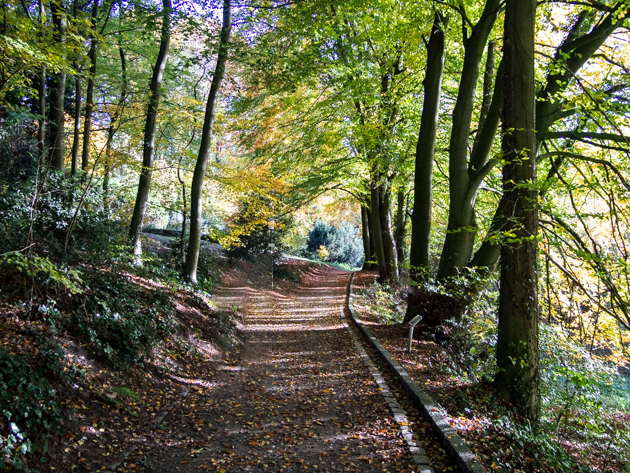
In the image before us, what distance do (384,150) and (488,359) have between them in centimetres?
707

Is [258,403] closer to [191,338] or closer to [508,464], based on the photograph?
[191,338]

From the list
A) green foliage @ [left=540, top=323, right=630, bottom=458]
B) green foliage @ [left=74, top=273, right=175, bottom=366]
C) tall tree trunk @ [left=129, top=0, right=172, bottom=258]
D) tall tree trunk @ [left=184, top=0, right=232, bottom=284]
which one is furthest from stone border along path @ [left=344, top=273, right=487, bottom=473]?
tall tree trunk @ [left=129, top=0, right=172, bottom=258]

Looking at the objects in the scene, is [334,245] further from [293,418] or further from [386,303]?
[293,418]

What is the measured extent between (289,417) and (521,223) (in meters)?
3.83

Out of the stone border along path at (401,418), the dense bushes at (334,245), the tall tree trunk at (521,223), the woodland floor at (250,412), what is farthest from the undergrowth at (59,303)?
the dense bushes at (334,245)

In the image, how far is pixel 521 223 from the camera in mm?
5152

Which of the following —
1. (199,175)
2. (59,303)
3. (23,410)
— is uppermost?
(199,175)

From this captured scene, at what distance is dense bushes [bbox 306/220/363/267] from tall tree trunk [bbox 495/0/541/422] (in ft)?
103

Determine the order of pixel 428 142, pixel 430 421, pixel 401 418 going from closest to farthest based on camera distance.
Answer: pixel 430 421 → pixel 401 418 → pixel 428 142

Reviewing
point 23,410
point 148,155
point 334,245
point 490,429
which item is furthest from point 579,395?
point 334,245

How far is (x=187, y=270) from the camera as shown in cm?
1145

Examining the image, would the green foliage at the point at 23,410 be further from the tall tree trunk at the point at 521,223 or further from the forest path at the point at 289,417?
the tall tree trunk at the point at 521,223

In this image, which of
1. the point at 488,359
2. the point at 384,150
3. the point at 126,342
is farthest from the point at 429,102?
the point at 126,342

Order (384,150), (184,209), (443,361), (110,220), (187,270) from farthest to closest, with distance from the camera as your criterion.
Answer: (184,209), (384,150), (187,270), (110,220), (443,361)
